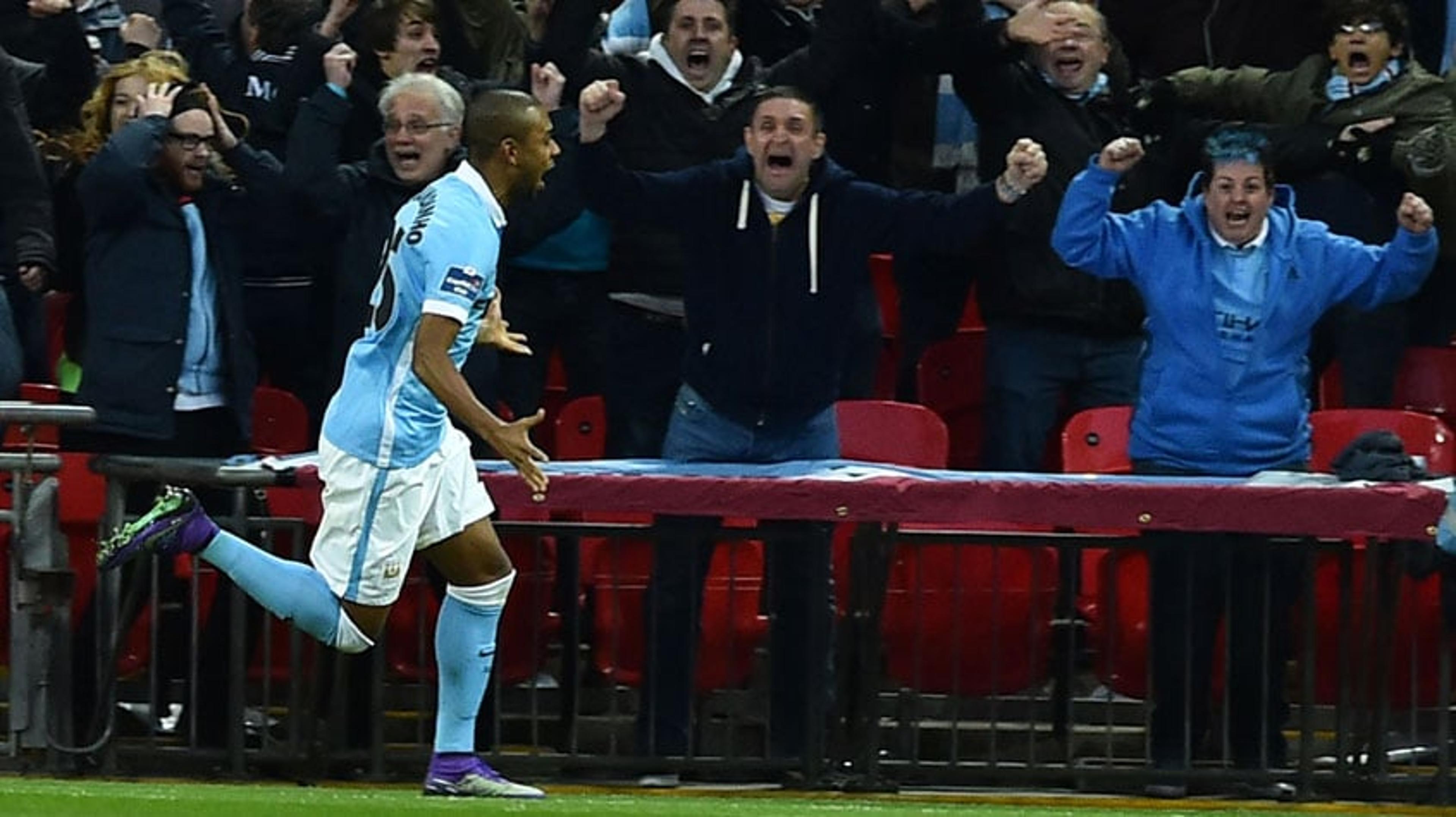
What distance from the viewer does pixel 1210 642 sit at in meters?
10.2

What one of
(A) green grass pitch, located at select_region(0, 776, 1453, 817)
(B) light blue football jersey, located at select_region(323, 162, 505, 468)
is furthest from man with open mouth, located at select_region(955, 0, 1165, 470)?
(B) light blue football jersey, located at select_region(323, 162, 505, 468)

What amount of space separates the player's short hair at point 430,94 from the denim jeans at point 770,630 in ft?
5.30

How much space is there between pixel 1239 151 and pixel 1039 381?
1.34 m

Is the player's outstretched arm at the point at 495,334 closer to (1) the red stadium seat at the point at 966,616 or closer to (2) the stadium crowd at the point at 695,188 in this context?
(2) the stadium crowd at the point at 695,188

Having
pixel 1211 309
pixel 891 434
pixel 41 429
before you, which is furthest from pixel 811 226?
pixel 41 429

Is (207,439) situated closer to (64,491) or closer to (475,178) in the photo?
(64,491)

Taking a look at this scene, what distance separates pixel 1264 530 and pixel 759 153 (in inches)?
86.8

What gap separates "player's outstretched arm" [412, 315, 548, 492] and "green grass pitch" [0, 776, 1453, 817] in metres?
Result: 1.02

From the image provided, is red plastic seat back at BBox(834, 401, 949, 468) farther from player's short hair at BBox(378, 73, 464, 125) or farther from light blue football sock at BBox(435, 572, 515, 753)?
light blue football sock at BBox(435, 572, 515, 753)

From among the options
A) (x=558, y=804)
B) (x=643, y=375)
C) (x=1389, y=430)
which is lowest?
(x=558, y=804)

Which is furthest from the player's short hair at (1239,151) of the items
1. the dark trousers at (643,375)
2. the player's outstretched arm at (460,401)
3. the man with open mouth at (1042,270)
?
the player's outstretched arm at (460,401)

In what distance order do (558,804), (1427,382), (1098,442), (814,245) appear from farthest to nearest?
(1427,382), (1098,442), (814,245), (558,804)

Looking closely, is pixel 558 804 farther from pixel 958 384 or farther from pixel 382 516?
pixel 958 384

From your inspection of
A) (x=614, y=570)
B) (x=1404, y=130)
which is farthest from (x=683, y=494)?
(x=1404, y=130)
